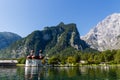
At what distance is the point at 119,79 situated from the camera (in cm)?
7050

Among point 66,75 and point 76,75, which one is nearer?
point 76,75

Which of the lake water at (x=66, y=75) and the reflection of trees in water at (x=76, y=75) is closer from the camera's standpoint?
the reflection of trees in water at (x=76, y=75)

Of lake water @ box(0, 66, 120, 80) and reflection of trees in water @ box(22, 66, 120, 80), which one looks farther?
lake water @ box(0, 66, 120, 80)
